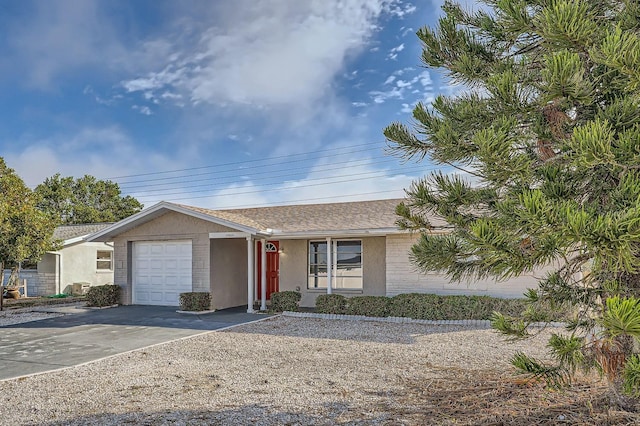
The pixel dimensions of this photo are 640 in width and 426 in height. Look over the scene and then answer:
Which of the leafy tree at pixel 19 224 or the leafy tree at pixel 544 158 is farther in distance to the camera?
the leafy tree at pixel 19 224

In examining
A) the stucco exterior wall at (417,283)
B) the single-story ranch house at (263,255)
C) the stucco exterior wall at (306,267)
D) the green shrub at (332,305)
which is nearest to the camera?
the stucco exterior wall at (417,283)

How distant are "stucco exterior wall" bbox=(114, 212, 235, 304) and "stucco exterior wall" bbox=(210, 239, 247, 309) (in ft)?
0.97

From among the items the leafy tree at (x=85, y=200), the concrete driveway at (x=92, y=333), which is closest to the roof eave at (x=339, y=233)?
the concrete driveway at (x=92, y=333)

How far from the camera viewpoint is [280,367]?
7133mm

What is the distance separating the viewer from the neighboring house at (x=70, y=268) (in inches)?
810

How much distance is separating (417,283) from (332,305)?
263 cm

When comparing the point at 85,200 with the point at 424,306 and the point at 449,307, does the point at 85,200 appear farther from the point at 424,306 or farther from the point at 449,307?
the point at 449,307

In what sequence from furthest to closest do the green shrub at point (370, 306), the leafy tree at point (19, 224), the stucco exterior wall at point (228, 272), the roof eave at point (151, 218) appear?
the stucco exterior wall at point (228, 272) → the leafy tree at point (19, 224) → the roof eave at point (151, 218) → the green shrub at point (370, 306)

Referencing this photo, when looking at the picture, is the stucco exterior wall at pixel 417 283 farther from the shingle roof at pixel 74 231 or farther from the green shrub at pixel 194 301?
the shingle roof at pixel 74 231

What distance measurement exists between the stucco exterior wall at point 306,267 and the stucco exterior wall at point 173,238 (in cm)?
239

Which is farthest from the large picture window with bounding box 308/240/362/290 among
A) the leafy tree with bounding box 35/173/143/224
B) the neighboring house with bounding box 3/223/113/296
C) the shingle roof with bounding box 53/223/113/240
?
the leafy tree with bounding box 35/173/143/224

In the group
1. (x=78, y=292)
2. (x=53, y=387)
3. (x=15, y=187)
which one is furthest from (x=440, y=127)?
(x=78, y=292)

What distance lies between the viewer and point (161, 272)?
15.5 metres

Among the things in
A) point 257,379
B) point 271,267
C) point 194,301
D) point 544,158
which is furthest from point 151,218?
point 544,158
